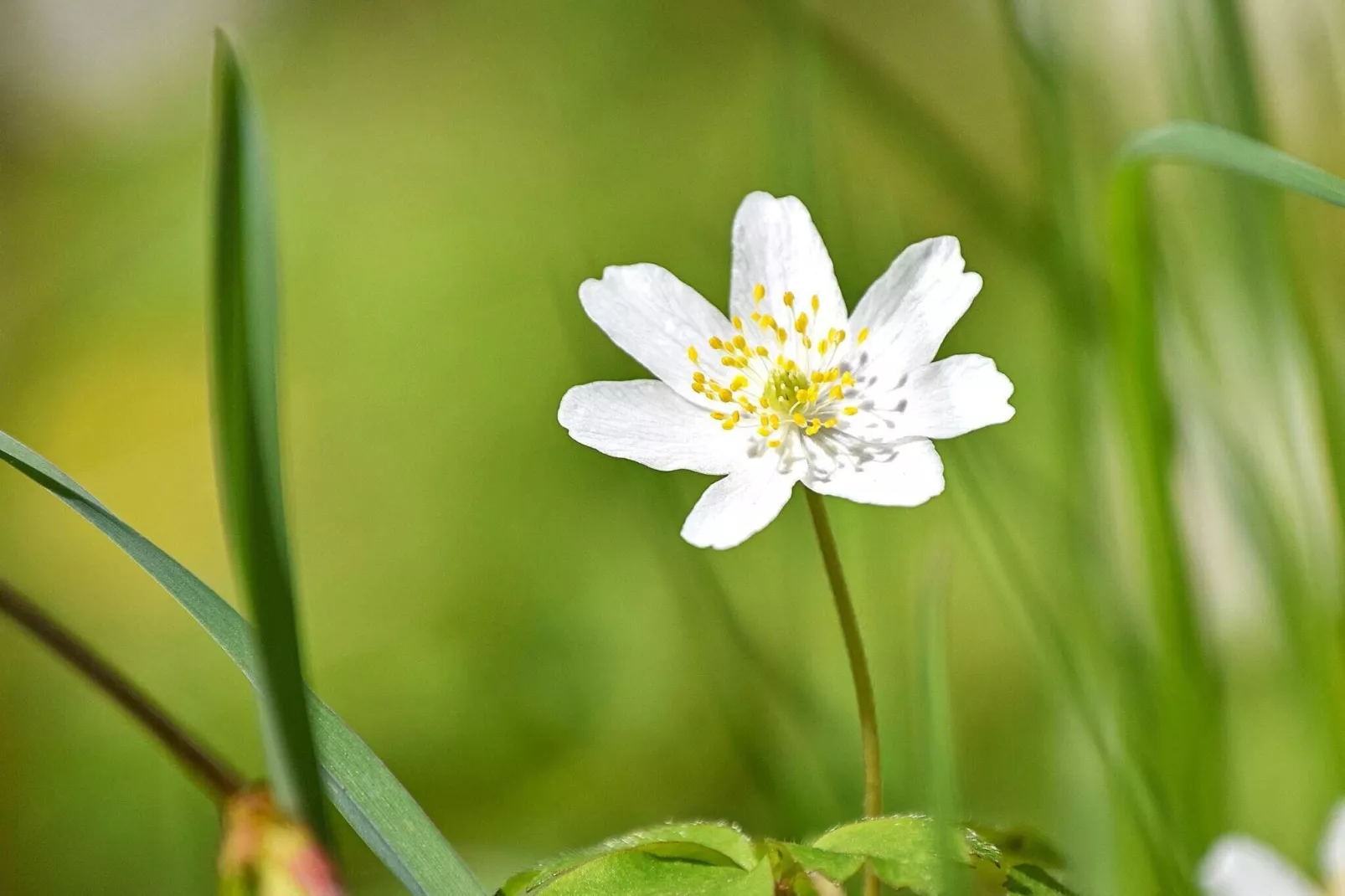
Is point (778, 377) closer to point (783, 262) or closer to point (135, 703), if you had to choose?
point (783, 262)

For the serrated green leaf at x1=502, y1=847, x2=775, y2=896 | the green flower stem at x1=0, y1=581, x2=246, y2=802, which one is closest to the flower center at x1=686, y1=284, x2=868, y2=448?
the serrated green leaf at x1=502, y1=847, x2=775, y2=896

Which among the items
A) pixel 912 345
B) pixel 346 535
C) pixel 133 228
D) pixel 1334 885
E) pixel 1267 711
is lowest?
pixel 1267 711

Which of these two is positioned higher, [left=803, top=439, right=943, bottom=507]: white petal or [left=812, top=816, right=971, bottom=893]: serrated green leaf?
[left=803, top=439, right=943, bottom=507]: white petal

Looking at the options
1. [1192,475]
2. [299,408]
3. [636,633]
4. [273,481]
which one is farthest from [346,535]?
[273,481]

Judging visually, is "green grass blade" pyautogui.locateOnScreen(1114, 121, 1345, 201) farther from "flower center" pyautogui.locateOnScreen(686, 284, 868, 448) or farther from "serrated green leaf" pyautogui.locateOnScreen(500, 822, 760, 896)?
"serrated green leaf" pyautogui.locateOnScreen(500, 822, 760, 896)

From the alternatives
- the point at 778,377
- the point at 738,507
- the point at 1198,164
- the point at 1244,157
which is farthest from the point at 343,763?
the point at 1198,164

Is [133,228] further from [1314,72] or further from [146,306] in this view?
[1314,72]

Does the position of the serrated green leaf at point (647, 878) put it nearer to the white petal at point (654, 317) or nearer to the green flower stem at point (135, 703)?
the green flower stem at point (135, 703)
